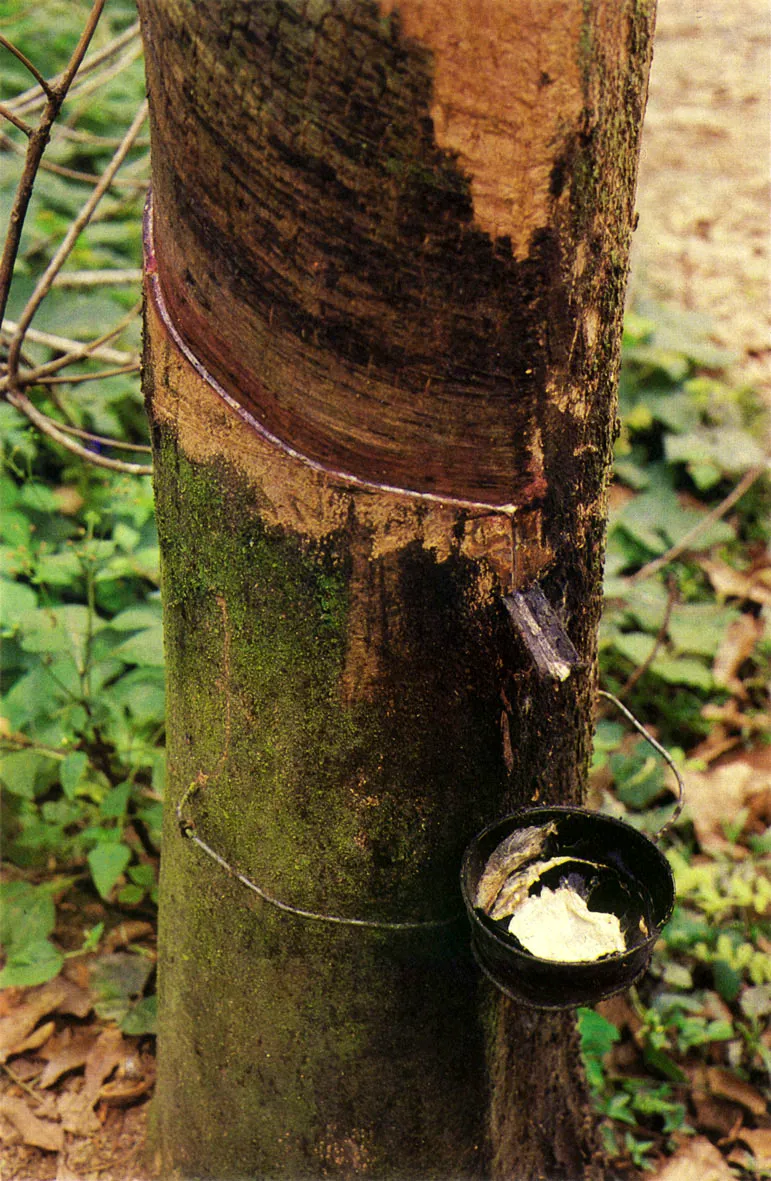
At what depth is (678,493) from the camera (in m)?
3.57

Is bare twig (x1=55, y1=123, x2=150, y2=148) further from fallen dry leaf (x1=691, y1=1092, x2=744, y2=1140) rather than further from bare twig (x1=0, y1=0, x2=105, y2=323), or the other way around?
fallen dry leaf (x1=691, y1=1092, x2=744, y2=1140)

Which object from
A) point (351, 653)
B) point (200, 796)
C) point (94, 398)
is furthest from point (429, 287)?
point (94, 398)

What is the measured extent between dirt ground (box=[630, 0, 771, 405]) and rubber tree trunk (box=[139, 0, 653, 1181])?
3017mm

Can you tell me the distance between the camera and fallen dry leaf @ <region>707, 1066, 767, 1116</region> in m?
2.08

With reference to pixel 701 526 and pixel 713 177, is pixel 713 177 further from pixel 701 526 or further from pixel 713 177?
pixel 701 526

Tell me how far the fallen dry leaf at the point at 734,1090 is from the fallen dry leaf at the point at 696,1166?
0.36ft

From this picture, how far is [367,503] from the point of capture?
113cm

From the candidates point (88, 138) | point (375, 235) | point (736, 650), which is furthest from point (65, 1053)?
point (88, 138)

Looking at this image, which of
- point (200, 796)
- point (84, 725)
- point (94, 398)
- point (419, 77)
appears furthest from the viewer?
point (94, 398)

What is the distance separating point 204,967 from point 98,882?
0.48m

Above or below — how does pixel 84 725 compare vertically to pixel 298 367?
below

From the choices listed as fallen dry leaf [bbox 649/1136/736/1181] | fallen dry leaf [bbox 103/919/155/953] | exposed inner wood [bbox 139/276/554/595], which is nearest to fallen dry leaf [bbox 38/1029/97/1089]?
fallen dry leaf [bbox 103/919/155/953]

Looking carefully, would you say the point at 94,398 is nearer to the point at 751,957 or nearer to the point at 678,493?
the point at 678,493

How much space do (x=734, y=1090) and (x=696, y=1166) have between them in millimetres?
185
